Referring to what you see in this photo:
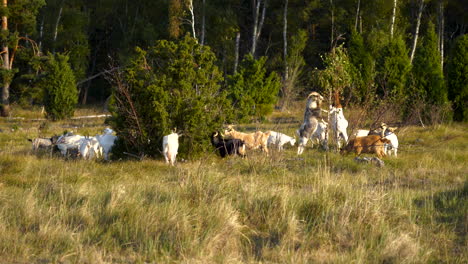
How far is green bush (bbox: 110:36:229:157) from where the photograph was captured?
1162 cm

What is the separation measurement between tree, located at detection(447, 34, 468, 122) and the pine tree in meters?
0.64

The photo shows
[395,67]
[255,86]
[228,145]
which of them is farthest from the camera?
[255,86]

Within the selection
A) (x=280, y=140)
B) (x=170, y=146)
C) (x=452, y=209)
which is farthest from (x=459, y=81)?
(x=452, y=209)

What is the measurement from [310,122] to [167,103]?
3.80 meters

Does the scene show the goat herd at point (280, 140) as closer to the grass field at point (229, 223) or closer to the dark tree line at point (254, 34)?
the grass field at point (229, 223)

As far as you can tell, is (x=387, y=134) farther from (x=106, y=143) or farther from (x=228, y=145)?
(x=106, y=143)

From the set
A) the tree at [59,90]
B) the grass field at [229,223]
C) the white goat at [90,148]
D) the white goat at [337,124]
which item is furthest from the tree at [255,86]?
the grass field at [229,223]

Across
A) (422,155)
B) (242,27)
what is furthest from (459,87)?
(242,27)

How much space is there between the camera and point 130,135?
11.7 meters

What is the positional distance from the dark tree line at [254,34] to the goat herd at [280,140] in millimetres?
7950

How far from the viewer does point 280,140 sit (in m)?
12.6

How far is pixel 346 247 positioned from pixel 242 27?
37544 millimetres

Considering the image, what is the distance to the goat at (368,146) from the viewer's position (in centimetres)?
1266

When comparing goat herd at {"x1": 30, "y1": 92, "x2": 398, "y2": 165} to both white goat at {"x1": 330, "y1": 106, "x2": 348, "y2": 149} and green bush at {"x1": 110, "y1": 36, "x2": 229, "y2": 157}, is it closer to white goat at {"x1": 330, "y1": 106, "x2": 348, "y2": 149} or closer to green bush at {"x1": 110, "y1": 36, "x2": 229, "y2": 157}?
white goat at {"x1": 330, "y1": 106, "x2": 348, "y2": 149}
